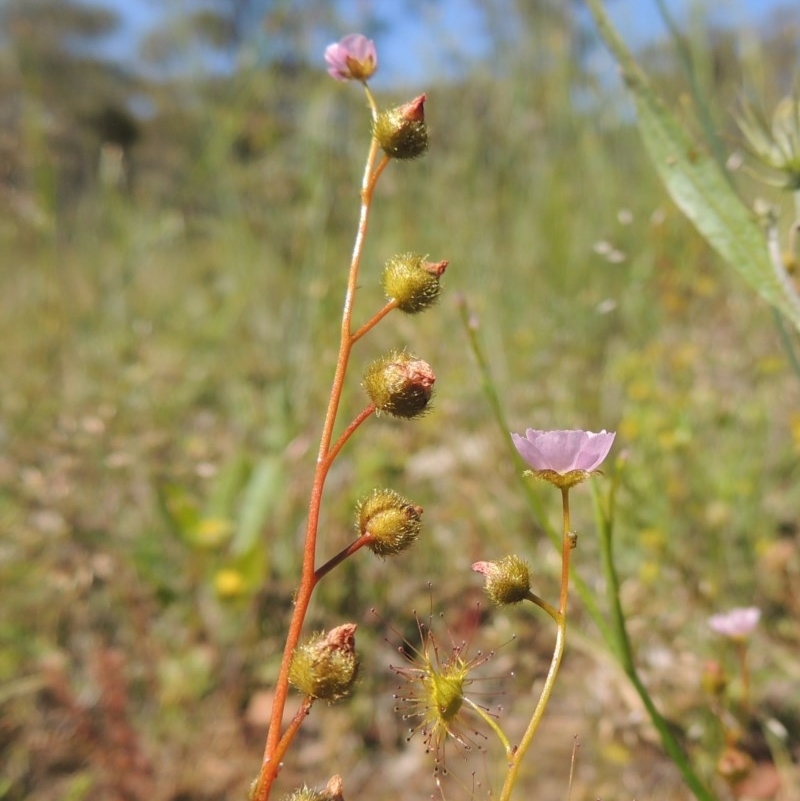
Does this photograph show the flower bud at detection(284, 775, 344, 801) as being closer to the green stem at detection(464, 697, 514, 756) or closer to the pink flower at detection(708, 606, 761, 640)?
the green stem at detection(464, 697, 514, 756)

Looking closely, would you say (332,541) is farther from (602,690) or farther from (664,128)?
(664,128)

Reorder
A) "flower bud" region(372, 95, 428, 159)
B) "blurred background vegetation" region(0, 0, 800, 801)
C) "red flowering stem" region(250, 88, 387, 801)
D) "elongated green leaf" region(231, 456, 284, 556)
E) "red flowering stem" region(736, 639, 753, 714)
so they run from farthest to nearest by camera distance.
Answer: "elongated green leaf" region(231, 456, 284, 556)
"blurred background vegetation" region(0, 0, 800, 801)
"red flowering stem" region(736, 639, 753, 714)
"flower bud" region(372, 95, 428, 159)
"red flowering stem" region(250, 88, 387, 801)

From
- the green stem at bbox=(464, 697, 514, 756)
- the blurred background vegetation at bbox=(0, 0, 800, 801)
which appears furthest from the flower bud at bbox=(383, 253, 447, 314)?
the blurred background vegetation at bbox=(0, 0, 800, 801)

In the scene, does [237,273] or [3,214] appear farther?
[3,214]

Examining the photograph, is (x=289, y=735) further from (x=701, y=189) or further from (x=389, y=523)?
(x=701, y=189)

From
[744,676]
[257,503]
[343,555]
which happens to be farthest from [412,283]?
[257,503]

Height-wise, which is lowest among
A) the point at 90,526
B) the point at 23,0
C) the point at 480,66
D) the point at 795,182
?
the point at 90,526

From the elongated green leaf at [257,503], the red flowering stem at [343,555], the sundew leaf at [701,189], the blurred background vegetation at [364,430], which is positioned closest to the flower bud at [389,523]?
the red flowering stem at [343,555]

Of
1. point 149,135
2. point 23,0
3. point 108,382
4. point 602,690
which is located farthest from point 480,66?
point 23,0
